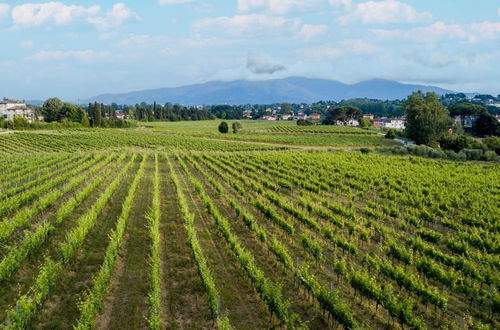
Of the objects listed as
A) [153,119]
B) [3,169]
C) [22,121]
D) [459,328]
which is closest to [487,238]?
[459,328]

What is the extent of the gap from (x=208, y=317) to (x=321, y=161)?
96.8ft

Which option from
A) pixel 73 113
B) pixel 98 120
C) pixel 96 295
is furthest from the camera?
pixel 73 113

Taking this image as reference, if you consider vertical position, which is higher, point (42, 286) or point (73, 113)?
point (73, 113)

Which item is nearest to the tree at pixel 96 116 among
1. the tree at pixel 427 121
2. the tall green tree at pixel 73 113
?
the tall green tree at pixel 73 113

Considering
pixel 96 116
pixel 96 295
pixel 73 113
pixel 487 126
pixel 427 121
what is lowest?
pixel 96 295

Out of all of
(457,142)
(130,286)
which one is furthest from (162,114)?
(130,286)

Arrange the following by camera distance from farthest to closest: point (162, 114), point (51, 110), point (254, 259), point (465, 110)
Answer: point (162, 114), point (465, 110), point (51, 110), point (254, 259)

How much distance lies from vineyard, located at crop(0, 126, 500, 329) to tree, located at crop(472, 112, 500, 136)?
6595cm

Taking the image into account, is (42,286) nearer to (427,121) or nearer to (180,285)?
(180,285)

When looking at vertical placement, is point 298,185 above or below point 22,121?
below

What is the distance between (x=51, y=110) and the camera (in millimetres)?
105938

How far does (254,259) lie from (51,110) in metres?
110

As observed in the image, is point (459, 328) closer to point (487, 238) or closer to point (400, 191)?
point (487, 238)

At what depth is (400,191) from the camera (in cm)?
2573
